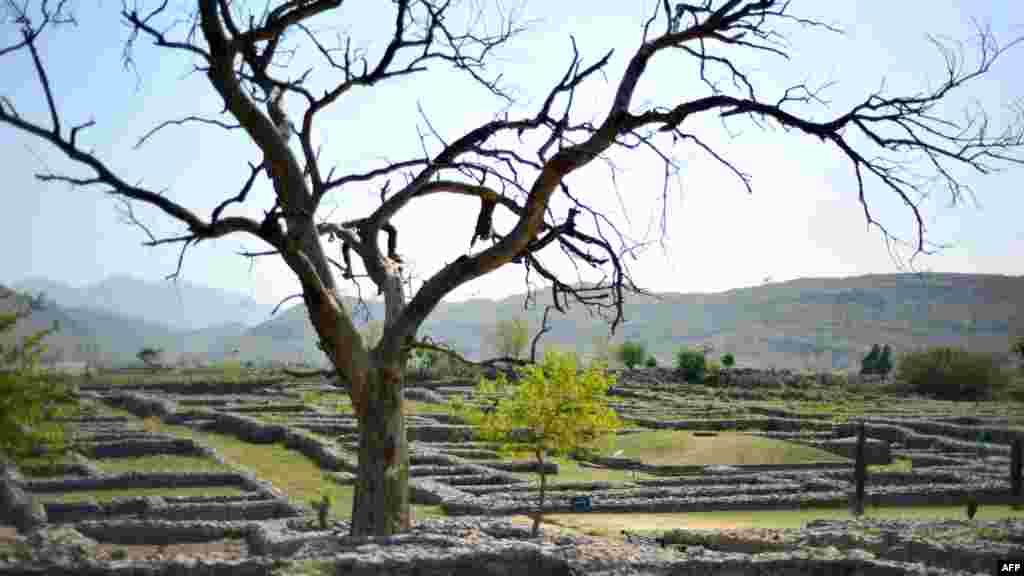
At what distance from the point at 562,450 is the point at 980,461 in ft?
49.2

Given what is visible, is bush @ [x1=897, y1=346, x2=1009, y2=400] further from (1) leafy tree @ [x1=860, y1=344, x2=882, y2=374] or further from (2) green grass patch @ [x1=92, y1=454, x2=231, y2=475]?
(2) green grass patch @ [x1=92, y1=454, x2=231, y2=475]

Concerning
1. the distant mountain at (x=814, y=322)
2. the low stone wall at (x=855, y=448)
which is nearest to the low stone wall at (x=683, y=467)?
the low stone wall at (x=855, y=448)

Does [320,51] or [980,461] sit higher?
[320,51]

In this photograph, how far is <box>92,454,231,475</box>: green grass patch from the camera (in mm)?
27062

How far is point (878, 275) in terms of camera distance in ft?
627

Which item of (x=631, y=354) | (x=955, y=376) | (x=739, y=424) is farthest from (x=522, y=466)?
(x=631, y=354)

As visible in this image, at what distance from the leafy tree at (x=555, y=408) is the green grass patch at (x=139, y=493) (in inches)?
251

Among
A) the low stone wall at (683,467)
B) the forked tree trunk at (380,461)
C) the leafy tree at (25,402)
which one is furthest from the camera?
the low stone wall at (683,467)

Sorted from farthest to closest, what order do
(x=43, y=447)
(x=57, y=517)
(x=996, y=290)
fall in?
(x=996, y=290)
(x=57, y=517)
(x=43, y=447)

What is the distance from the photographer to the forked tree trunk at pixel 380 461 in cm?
1256

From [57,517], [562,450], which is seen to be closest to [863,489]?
[562,450]

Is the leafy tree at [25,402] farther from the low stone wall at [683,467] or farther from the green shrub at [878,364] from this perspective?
the green shrub at [878,364]

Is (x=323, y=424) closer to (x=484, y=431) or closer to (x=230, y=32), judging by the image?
(x=484, y=431)

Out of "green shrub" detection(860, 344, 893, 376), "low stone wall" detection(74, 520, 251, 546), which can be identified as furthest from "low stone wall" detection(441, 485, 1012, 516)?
"green shrub" detection(860, 344, 893, 376)
